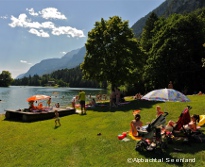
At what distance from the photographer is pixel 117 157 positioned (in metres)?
11.4

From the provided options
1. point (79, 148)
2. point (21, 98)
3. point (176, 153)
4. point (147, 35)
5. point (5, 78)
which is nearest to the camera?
point (176, 153)

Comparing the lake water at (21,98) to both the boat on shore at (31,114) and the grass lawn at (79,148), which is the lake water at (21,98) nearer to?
the boat on shore at (31,114)

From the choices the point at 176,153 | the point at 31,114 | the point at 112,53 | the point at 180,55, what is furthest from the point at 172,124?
the point at 180,55

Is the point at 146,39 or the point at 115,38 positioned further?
the point at 146,39

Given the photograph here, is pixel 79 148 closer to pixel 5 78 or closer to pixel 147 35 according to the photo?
pixel 147 35

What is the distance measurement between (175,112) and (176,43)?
28.1 meters

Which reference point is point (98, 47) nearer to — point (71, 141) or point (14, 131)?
point (14, 131)

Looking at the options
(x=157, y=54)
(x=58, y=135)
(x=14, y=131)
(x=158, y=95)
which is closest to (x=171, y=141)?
(x=158, y=95)

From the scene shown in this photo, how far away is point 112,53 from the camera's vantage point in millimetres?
35312

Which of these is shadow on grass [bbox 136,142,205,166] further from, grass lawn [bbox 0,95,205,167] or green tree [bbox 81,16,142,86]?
green tree [bbox 81,16,142,86]

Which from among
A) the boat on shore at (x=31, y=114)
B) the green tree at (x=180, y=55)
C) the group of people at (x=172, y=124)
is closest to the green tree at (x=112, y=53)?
the boat on shore at (x=31, y=114)

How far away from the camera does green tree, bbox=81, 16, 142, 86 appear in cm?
3475

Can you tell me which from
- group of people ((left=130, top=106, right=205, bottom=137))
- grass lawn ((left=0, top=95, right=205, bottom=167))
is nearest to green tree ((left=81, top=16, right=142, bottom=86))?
grass lawn ((left=0, top=95, right=205, bottom=167))

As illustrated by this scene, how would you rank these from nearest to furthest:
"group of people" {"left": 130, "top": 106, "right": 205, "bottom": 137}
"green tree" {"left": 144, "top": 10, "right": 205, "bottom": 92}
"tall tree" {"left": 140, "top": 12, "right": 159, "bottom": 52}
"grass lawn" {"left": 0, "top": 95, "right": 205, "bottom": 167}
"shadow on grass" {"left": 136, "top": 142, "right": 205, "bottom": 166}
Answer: "shadow on grass" {"left": 136, "top": 142, "right": 205, "bottom": 166}
"grass lawn" {"left": 0, "top": 95, "right": 205, "bottom": 167}
"group of people" {"left": 130, "top": 106, "right": 205, "bottom": 137}
"green tree" {"left": 144, "top": 10, "right": 205, "bottom": 92}
"tall tree" {"left": 140, "top": 12, "right": 159, "bottom": 52}
